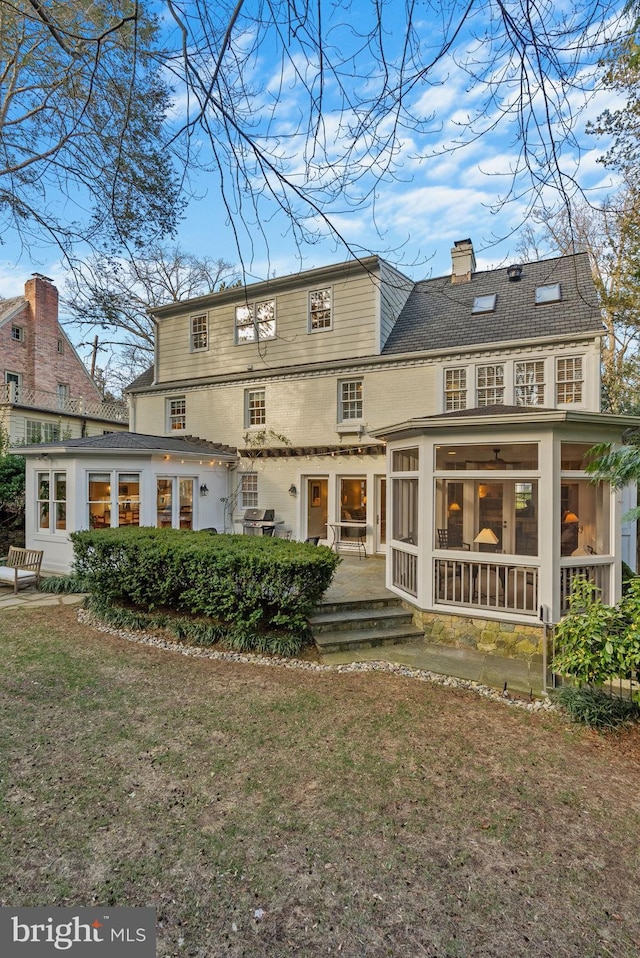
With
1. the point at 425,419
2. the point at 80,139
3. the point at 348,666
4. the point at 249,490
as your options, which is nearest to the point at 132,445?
the point at 249,490

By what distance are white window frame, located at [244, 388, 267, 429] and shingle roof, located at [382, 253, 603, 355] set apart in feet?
13.5

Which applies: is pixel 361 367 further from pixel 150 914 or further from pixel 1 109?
pixel 150 914

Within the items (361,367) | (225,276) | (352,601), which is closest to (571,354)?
(361,367)

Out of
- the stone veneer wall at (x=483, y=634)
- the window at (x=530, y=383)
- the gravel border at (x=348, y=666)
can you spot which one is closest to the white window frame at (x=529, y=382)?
the window at (x=530, y=383)

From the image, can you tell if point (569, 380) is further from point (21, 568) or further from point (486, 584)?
point (21, 568)

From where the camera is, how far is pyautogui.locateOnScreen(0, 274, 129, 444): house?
17422 millimetres

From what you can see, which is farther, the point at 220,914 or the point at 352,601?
the point at 352,601

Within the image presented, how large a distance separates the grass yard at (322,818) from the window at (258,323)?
1060 cm

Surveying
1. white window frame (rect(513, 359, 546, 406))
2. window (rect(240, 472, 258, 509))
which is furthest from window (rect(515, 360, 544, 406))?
window (rect(240, 472, 258, 509))

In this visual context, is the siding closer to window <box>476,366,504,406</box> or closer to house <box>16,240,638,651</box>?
house <box>16,240,638,651</box>

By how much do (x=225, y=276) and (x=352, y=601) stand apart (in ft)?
61.4

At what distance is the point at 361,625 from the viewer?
632 cm

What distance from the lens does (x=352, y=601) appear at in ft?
21.6

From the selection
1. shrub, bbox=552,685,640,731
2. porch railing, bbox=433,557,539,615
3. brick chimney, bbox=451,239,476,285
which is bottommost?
shrub, bbox=552,685,640,731
